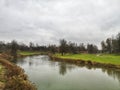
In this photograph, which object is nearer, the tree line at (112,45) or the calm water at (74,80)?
the calm water at (74,80)

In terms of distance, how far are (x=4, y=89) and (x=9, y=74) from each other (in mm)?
9235

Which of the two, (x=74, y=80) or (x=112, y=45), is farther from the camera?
(x=112, y=45)

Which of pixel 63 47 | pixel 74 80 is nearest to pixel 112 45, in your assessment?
pixel 63 47

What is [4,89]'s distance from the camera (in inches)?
741

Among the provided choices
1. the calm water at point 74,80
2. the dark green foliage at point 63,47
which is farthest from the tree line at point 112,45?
the calm water at point 74,80

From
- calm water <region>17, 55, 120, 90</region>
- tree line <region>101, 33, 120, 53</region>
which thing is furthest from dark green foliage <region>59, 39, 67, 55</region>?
calm water <region>17, 55, 120, 90</region>

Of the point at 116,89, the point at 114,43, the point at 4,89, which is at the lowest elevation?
the point at 116,89

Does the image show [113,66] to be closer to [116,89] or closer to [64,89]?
[116,89]

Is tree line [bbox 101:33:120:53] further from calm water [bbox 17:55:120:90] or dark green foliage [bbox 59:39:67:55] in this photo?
calm water [bbox 17:55:120:90]

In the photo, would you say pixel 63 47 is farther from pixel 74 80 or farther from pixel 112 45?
pixel 74 80

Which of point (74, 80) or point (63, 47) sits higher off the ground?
point (63, 47)

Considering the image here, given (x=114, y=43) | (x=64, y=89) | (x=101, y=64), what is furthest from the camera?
(x=114, y=43)

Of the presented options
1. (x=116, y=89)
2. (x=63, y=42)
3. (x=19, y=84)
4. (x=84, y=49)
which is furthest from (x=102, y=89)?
(x=84, y=49)

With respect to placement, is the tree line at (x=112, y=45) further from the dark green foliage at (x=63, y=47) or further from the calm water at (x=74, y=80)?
the calm water at (x=74, y=80)
